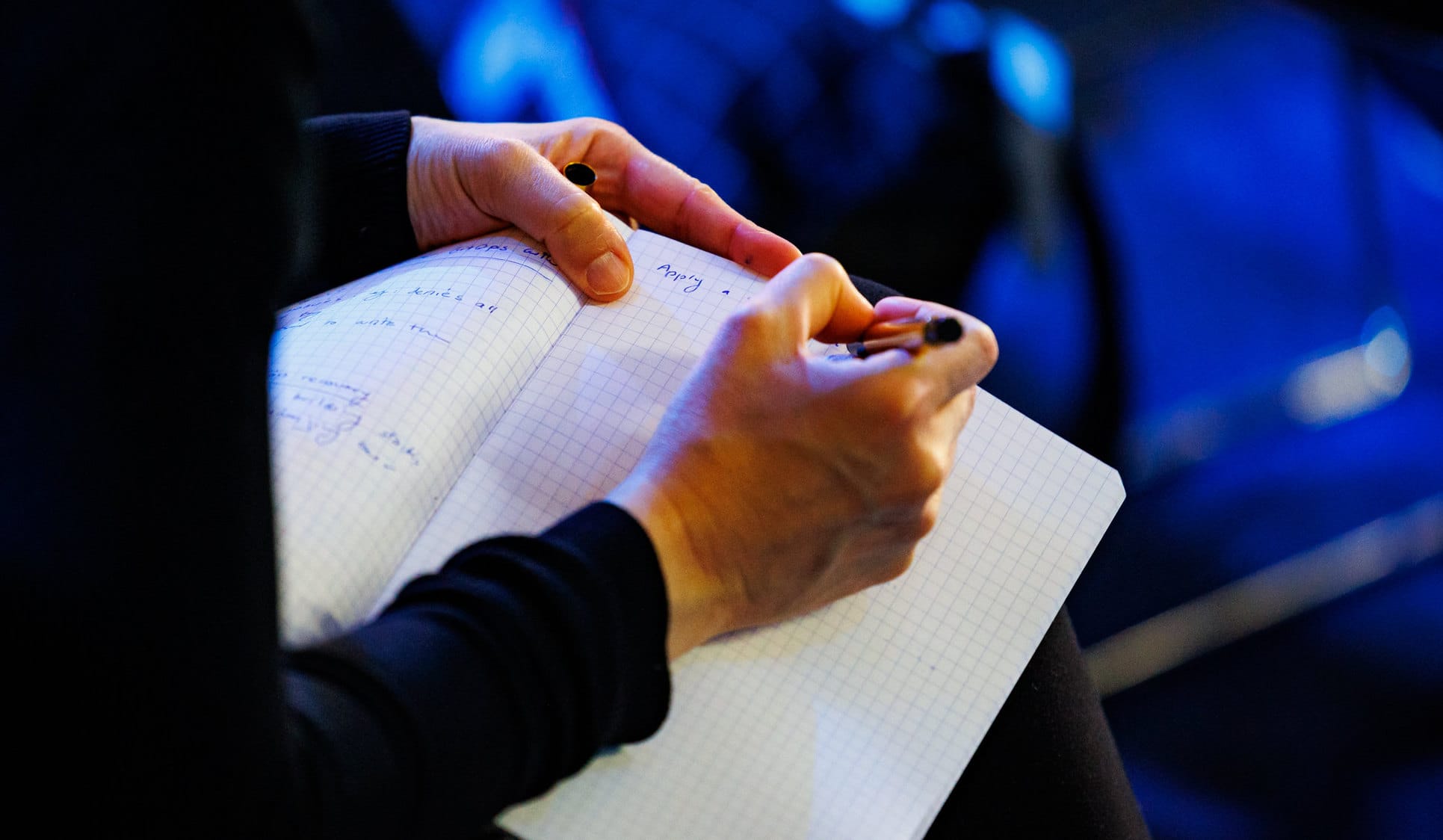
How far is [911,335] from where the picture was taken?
600 millimetres

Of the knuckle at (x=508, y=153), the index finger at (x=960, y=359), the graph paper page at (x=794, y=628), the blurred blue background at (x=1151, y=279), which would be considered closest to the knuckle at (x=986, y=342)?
the index finger at (x=960, y=359)

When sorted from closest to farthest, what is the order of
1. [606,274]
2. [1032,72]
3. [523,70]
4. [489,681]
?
[489,681] → [606,274] → [523,70] → [1032,72]

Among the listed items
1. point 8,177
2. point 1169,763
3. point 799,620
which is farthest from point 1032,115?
point 8,177

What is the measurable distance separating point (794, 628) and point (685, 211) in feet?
1.05

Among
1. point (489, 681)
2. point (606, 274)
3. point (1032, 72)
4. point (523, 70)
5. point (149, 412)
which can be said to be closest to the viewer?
point (149, 412)

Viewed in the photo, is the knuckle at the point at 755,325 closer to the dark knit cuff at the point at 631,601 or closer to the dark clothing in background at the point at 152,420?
the dark knit cuff at the point at 631,601

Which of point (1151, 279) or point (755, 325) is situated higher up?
point (1151, 279)

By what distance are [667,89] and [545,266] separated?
756mm

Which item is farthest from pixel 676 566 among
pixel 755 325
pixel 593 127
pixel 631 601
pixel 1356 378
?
pixel 1356 378

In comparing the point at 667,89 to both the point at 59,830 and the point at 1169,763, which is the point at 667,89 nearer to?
the point at 1169,763

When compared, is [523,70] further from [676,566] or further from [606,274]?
[676,566]

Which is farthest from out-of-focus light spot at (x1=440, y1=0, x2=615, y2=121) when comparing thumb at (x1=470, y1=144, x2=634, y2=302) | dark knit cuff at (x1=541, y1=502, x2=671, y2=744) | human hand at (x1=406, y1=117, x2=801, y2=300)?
dark knit cuff at (x1=541, y1=502, x2=671, y2=744)

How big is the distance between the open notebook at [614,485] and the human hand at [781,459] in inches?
2.2

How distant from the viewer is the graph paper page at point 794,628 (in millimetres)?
580
